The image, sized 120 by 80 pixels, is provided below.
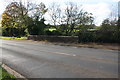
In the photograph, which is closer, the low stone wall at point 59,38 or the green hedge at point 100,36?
the green hedge at point 100,36

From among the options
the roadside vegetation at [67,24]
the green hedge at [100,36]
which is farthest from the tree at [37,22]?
the green hedge at [100,36]

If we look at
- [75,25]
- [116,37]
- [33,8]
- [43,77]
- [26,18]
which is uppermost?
[33,8]

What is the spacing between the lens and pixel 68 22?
92.2 ft

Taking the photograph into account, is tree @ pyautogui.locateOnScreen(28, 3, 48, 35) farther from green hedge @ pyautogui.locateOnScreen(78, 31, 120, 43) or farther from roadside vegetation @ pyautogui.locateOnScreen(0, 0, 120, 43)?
green hedge @ pyautogui.locateOnScreen(78, 31, 120, 43)

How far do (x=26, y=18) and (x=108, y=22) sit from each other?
69.7 feet

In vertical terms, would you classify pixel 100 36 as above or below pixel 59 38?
above

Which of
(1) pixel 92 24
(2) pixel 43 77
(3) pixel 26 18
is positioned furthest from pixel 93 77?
(3) pixel 26 18

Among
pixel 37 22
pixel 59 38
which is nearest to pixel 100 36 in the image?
pixel 59 38

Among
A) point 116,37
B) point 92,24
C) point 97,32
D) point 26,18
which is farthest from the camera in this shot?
point 26,18

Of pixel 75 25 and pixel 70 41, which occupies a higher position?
pixel 75 25

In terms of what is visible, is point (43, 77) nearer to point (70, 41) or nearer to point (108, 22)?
point (70, 41)

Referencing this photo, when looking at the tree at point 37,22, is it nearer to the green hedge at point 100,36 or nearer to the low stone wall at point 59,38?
the low stone wall at point 59,38

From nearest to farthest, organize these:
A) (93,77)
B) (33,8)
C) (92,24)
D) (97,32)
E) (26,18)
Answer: (93,77) < (97,32) < (92,24) < (26,18) < (33,8)

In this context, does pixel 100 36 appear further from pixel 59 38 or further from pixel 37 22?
pixel 37 22
